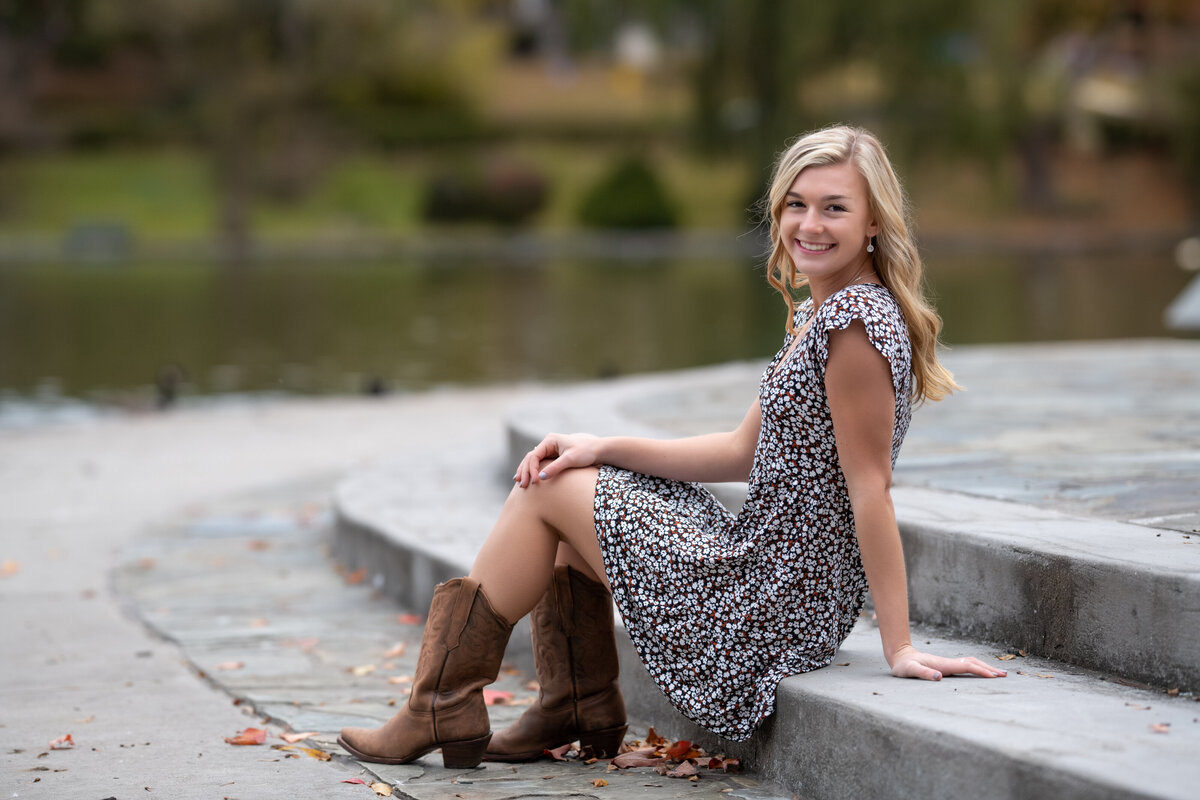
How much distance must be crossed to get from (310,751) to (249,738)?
174 mm

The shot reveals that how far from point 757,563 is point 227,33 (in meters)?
36.1

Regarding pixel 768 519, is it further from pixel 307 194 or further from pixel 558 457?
pixel 307 194

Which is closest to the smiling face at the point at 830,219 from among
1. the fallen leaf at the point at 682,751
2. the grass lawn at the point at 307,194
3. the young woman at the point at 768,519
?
the young woman at the point at 768,519

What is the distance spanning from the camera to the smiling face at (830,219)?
9.05ft

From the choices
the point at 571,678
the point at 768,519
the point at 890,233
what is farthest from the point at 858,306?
the point at 571,678


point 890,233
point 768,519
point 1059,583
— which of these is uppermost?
point 890,233

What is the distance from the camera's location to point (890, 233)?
2.78 meters

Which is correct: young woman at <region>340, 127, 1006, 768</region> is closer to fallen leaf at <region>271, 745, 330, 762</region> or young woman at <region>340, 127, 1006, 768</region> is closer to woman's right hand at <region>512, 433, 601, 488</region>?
woman's right hand at <region>512, 433, 601, 488</region>

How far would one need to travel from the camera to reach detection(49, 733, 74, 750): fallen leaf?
316 centimetres

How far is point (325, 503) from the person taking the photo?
6.66 m

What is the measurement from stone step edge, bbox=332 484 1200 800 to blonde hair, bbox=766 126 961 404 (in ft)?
1.80

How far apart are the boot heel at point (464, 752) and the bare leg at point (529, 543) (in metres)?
0.26

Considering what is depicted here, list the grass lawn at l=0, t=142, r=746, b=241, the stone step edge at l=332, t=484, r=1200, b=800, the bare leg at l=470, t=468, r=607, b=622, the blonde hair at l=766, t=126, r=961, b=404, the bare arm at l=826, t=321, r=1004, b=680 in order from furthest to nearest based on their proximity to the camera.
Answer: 1. the grass lawn at l=0, t=142, r=746, b=241
2. the bare leg at l=470, t=468, r=607, b=622
3. the blonde hair at l=766, t=126, r=961, b=404
4. the bare arm at l=826, t=321, r=1004, b=680
5. the stone step edge at l=332, t=484, r=1200, b=800

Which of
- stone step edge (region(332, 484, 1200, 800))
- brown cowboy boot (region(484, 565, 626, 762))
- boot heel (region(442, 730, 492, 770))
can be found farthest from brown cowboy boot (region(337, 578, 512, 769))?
stone step edge (region(332, 484, 1200, 800))
